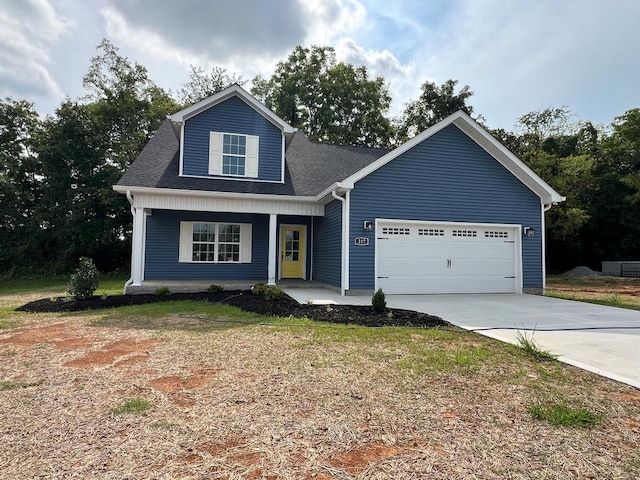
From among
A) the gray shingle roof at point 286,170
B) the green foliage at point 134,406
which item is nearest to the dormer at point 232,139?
the gray shingle roof at point 286,170

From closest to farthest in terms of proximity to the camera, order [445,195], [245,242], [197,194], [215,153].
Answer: [197,194] < [445,195] < [215,153] < [245,242]

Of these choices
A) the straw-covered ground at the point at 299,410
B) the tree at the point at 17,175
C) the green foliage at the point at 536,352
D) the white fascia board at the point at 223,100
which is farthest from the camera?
the tree at the point at 17,175

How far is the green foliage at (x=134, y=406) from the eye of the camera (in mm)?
3096

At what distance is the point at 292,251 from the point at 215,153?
438 cm

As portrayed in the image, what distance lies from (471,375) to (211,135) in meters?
10.8

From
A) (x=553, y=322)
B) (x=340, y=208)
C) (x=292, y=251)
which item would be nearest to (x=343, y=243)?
(x=340, y=208)

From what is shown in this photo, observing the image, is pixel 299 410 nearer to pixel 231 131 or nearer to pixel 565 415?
pixel 565 415

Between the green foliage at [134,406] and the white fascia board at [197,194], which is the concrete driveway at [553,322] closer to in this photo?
the white fascia board at [197,194]

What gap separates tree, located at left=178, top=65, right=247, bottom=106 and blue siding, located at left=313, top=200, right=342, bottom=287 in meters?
18.0

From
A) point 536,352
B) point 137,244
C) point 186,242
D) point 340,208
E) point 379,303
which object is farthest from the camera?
point 186,242

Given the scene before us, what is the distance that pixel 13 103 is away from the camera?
70.8ft

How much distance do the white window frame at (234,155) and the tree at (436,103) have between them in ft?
60.5

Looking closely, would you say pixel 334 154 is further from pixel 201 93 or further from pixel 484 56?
pixel 201 93

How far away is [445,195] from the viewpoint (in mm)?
11445
